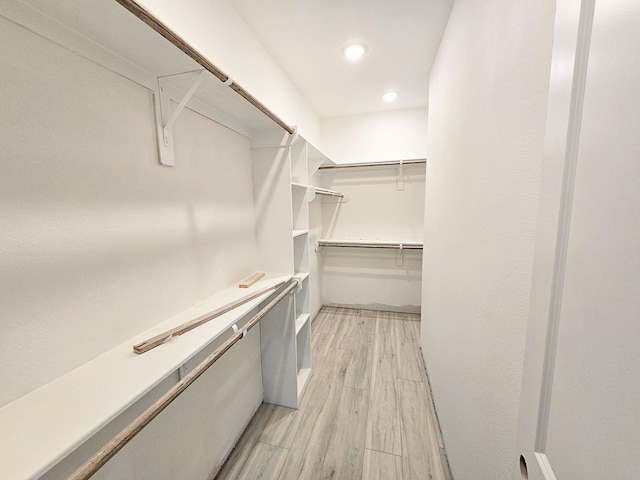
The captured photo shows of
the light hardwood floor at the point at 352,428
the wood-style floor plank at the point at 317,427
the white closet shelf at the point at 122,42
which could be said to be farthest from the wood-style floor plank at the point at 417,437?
the white closet shelf at the point at 122,42

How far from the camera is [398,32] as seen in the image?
66.2 inches

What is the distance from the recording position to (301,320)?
192cm

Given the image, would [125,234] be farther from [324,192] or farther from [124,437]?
[324,192]

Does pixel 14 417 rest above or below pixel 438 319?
above

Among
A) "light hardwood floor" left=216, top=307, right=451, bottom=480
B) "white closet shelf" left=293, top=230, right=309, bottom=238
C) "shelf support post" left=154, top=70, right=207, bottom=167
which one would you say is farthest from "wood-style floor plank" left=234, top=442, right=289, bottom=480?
"shelf support post" left=154, top=70, right=207, bottom=167

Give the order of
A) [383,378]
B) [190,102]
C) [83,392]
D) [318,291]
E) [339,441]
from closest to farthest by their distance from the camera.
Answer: [83,392], [190,102], [339,441], [383,378], [318,291]

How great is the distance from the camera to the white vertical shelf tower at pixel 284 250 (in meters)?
1.61

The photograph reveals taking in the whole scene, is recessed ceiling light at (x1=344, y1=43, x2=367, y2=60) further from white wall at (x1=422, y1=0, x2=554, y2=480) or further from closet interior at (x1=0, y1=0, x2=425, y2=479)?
closet interior at (x1=0, y1=0, x2=425, y2=479)

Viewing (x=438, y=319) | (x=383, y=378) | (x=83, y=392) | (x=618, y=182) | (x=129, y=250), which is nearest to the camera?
(x=618, y=182)

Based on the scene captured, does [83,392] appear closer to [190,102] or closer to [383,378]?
[190,102]

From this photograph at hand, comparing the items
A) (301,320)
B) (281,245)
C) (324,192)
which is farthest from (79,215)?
(324,192)

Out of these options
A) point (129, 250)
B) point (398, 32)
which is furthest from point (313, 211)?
point (129, 250)

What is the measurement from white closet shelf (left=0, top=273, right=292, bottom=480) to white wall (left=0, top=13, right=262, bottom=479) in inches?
1.5

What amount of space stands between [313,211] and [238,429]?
7.32ft
